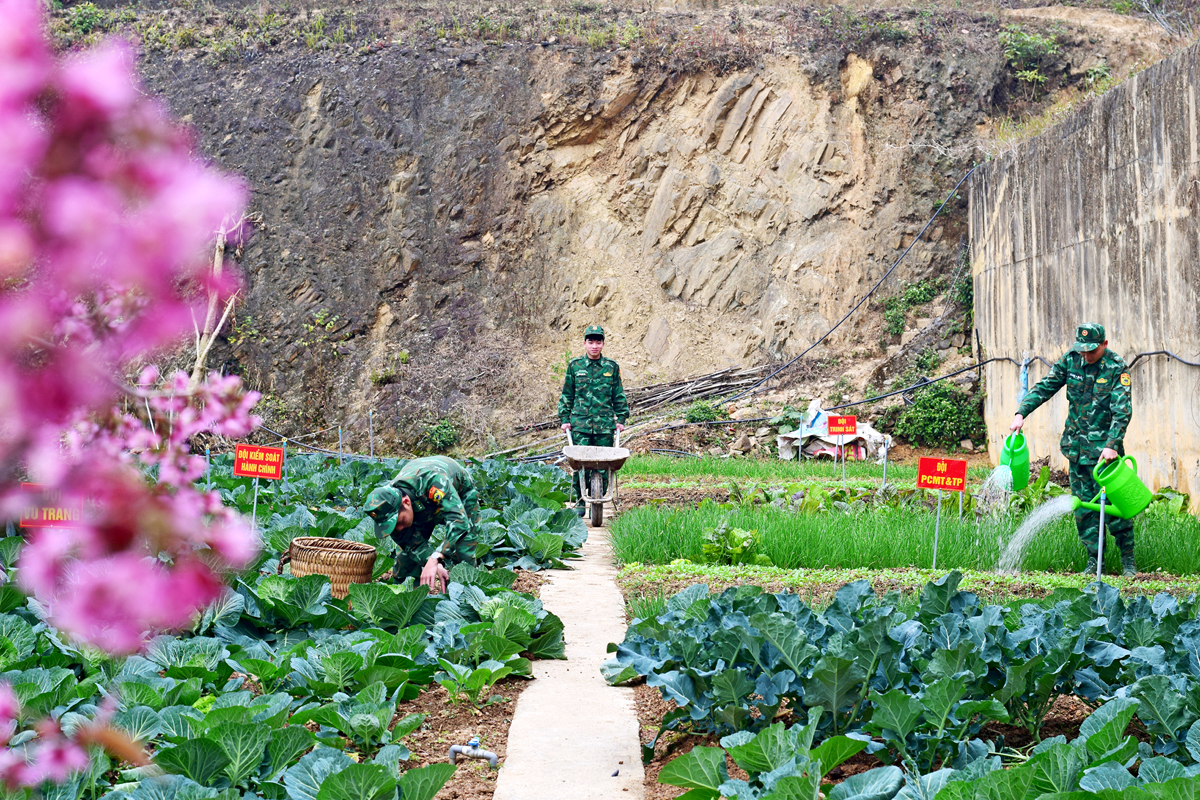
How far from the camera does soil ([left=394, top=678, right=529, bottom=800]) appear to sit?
3.11m

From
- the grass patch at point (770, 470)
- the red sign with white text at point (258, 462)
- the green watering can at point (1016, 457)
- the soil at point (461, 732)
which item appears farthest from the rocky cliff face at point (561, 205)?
the soil at point (461, 732)

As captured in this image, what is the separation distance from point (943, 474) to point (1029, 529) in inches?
44.5

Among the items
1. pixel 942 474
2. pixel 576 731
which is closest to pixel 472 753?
pixel 576 731

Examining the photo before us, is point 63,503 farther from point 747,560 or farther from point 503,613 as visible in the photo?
point 747,560

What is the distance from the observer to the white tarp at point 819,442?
1582cm

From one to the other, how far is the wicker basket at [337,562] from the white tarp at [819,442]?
11.3 metres

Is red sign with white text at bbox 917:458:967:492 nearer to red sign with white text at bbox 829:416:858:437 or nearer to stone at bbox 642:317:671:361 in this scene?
red sign with white text at bbox 829:416:858:437

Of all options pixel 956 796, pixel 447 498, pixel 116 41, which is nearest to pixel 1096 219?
pixel 447 498

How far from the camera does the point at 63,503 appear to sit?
2.31ft

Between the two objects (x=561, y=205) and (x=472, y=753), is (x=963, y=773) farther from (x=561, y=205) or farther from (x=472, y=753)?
(x=561, y=205)

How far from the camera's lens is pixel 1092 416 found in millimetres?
7016

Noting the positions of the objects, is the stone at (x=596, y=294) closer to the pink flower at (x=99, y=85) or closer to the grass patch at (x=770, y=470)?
the grass patch at (x=770, y=470)

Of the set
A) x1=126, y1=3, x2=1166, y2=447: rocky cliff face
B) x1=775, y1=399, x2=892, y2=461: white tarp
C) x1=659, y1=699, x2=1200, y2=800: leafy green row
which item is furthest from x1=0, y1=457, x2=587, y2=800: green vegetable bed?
x1=126, y1=3, x2=1166, y2=447: rocky cliff face

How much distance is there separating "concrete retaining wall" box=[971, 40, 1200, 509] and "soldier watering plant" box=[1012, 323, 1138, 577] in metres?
2.53
